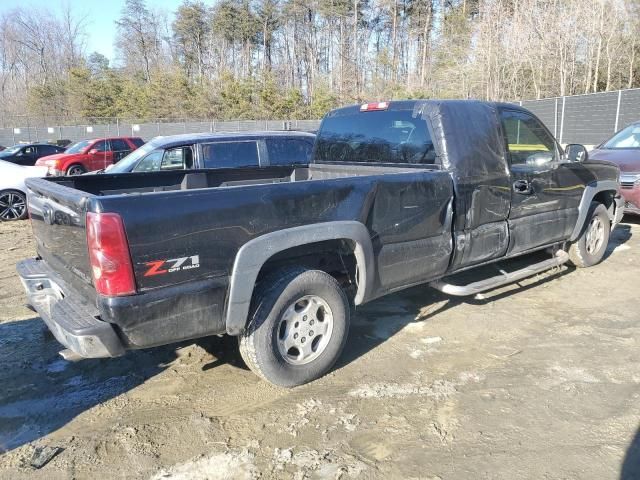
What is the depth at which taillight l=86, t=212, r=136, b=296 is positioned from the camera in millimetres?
2701

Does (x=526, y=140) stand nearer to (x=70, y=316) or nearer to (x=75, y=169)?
(x=70, y=316)

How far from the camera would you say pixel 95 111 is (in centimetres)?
4966

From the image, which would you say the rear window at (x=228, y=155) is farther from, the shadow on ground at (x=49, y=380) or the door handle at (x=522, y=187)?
the door handle at (x=522, y=187)

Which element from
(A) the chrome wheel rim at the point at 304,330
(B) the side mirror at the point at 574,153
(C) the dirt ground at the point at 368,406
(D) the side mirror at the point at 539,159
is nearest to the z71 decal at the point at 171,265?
(A) the chrome wheel rim at the point at 304,330

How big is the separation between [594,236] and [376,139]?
331 cm

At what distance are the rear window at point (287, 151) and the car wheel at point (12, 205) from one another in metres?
5.73

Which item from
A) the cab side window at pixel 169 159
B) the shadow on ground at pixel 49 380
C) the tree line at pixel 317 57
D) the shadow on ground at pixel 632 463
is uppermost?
the tree line at pixel 317 57

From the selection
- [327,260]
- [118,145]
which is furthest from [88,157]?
[327,260]

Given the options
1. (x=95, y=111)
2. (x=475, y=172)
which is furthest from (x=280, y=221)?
(x=95, y=111)

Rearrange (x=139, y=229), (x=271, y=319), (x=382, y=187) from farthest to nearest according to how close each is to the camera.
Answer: (x=382, y=187) → (x=271, y=319) → (x=139, y=229)

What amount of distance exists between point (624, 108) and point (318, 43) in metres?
39.4

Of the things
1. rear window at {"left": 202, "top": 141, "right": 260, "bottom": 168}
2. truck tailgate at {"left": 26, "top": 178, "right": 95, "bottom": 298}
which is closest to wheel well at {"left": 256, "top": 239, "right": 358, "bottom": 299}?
truck tailgate at {"left": 26, "top": 178, "right": 95, "bottom": 298}

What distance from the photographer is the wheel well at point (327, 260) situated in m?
3.51

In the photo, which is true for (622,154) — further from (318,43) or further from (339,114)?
(318,43)
